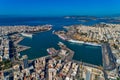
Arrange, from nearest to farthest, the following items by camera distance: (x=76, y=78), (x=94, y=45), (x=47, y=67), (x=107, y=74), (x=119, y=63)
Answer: (x=76, y=78)
(x=107, y=74)
(x=47, y=67)
(x=119, y=63)
(x=94, y=45)

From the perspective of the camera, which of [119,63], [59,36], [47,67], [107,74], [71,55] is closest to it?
[107,74]

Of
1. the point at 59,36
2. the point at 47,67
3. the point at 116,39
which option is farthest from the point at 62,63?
the point at 59,36

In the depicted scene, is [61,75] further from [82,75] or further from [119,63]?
[119,63]

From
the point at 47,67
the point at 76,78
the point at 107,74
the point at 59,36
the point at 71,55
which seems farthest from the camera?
the point at 59,36

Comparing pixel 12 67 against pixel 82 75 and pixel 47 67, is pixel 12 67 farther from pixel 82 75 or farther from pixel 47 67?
pixel 82 75

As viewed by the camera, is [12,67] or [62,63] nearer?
[12,67]

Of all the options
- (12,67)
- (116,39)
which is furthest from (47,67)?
(116,39)

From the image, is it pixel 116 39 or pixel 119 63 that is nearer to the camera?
pixel 119 63

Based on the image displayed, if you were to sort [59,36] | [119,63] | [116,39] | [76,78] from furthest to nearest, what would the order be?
[59,36] → [116,39] → [119,63] → [76,78]
